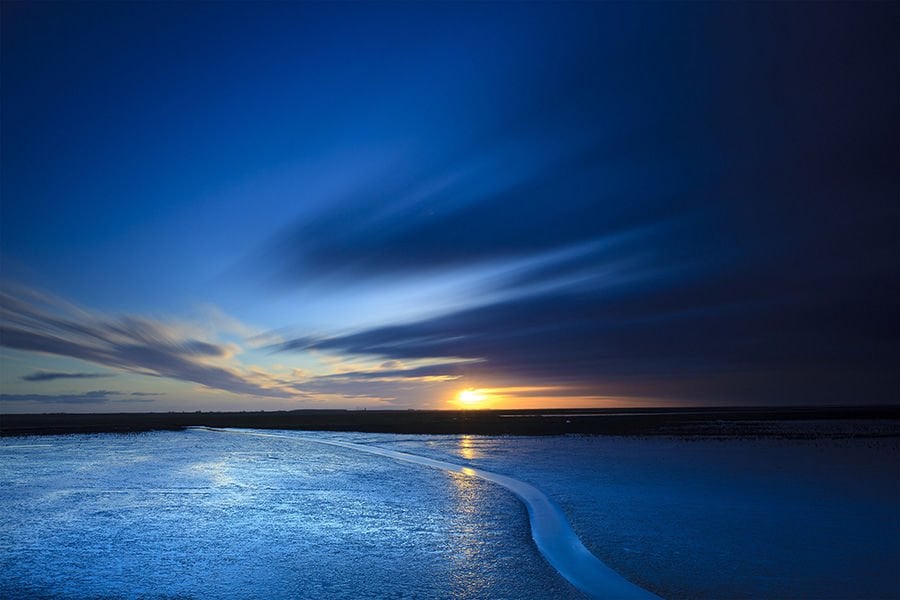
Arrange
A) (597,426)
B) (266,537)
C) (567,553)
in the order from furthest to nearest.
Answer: (597,426)
(266,537)
(567,553)

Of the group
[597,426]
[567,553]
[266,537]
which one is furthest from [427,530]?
[597,426]

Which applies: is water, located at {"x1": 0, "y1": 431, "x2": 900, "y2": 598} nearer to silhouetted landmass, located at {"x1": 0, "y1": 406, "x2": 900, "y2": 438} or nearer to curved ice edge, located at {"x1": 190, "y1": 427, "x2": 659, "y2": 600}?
curved ice edge, located at {"x1": 190, "y1": 427, "x2": 659, "y2": 600}

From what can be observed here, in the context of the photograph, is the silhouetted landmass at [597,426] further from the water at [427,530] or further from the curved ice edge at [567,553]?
the curved ice edge at [567,553]

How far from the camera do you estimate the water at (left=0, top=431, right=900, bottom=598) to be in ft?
30.3

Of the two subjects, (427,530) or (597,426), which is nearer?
(427,530)

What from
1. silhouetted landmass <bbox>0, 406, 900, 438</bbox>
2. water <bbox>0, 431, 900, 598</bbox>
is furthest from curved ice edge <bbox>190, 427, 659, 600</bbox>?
silhouetted landmass <bbox>0, 406, 900, 438</bbox>

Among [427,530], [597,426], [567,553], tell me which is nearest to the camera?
[567,553]

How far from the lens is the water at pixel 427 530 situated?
9.25m

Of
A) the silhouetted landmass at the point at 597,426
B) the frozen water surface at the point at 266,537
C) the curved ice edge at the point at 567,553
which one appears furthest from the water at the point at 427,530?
the silhouetted landmass at the point at 597,426

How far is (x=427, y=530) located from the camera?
12898 mm

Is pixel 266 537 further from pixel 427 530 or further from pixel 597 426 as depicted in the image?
pixel 597 426

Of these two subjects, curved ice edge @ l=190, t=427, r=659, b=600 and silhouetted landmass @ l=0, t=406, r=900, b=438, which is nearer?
curved ice edge @ l=190, t=427, r=659, b=600

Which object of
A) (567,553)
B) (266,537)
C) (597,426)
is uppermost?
(597,426)

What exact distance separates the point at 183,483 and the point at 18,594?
1271cm
